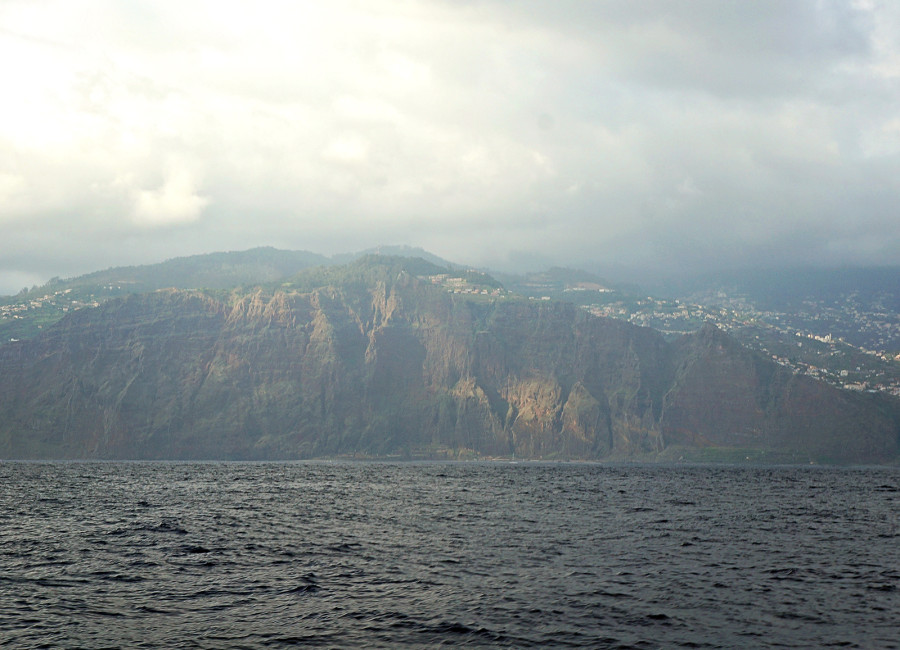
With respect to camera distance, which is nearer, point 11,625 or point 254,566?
point 11,625

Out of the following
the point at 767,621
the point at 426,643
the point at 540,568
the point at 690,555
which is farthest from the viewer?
the point at 690,555

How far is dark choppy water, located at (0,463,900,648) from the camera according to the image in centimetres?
3422

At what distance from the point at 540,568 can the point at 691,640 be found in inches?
676

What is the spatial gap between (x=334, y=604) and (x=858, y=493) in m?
120

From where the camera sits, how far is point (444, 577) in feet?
153

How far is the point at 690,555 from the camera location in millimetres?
55562

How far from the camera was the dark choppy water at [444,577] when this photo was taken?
1347 inches

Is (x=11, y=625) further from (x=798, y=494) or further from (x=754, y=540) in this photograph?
(x=798, y=494)

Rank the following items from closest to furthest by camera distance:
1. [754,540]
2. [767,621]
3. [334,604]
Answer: [767,621] < [334,604] < [754,540]

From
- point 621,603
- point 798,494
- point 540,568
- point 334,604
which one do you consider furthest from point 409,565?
point 798,494

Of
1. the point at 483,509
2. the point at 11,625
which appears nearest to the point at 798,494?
the point at 483,509

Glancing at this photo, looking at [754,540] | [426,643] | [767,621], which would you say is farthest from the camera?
[754,540]

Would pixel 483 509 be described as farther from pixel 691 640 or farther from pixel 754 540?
pixel 691 640

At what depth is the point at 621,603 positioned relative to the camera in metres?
40.0
